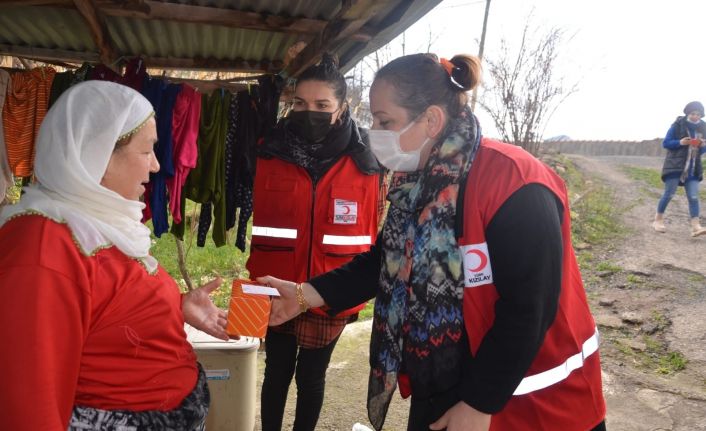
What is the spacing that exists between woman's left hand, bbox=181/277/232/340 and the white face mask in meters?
0.81

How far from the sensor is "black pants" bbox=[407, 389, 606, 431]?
1.57 m

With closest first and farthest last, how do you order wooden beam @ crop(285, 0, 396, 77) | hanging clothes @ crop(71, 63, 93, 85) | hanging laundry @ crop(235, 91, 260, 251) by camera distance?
1. wooden beam @ crop(285, 0, 396, 77)
2. hanging clothes @ crop(71, 63, 93, 85)
3. hanging laundry @ crop(235, 91, 260, 251)

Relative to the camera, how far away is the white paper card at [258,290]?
1.97m

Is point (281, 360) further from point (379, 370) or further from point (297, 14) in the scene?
point (297, 14)

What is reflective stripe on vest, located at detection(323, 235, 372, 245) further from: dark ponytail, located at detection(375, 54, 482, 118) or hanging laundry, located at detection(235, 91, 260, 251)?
dark ponytail, located at detection(375, 54, 482, 118)

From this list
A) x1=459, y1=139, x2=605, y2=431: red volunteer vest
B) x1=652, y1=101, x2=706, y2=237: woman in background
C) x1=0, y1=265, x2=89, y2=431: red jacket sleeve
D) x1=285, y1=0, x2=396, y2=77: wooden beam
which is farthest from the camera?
x1=652, y1=101, x2=706, y2=237: woman in background

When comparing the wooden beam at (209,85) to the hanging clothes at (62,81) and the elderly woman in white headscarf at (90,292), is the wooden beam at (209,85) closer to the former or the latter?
the hanging clothes at (62,81)

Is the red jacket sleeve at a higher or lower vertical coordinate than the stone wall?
lower

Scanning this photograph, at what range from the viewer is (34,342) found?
1172 millimetres

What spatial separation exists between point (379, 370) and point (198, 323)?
72 centimetres

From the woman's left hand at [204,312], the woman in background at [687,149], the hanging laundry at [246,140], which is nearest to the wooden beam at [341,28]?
the hanging laundry at [246,140]

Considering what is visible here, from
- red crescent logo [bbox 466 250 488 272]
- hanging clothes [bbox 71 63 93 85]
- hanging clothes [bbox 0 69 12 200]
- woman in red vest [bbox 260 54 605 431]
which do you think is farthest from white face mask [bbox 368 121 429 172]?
hanging clothes [bbox 0 69 12 200]

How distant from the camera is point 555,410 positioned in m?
1.56

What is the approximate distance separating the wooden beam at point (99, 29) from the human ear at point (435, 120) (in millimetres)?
1992
